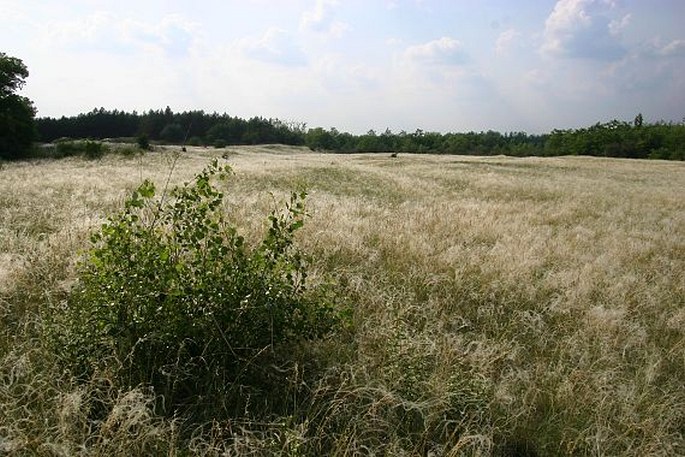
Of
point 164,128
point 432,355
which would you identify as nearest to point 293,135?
point 164,128

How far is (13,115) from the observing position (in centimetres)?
3959

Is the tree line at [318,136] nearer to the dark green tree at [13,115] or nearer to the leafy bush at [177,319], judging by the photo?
the dark green tree at [13,115]

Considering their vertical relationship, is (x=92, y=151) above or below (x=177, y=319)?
above

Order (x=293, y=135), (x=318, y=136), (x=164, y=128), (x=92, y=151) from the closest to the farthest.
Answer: (x=92, y=151)
(x=164, y=128)
(x=293, y=135)
(x=318, y=136)

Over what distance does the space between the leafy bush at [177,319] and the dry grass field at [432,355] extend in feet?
0.81

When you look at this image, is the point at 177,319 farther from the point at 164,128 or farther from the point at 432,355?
the point at 164,128

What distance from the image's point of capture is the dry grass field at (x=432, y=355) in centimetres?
306

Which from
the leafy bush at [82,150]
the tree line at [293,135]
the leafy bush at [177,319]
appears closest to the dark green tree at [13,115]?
the leafy bush at [82,150]

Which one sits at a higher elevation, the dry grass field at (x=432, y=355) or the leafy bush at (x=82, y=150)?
the leafy bush at (x=82, y=150)

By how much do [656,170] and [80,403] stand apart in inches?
2058

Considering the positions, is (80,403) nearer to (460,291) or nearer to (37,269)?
(37,269)

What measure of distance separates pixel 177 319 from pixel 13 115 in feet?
150

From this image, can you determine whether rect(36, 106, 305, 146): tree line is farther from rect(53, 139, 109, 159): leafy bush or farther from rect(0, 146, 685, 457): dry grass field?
rect(0, 146, 685, 457): dry grass field

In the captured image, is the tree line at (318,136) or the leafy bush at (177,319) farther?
the tree line at (318,136)
